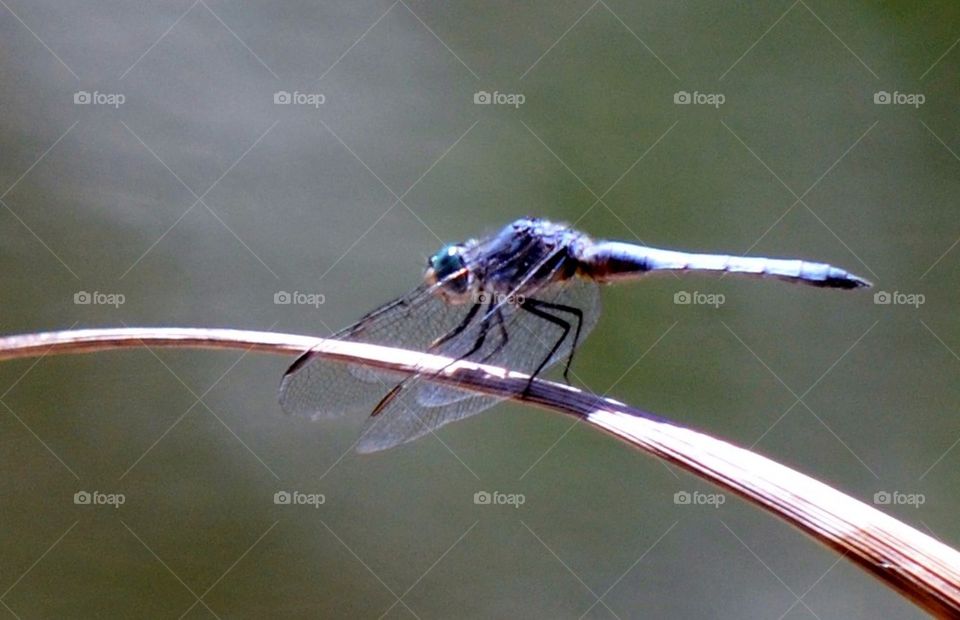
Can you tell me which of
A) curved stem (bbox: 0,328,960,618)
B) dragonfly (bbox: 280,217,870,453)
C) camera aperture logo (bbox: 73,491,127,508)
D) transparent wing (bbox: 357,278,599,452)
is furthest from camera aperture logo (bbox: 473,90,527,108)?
curved stem (bbox: 0,328,960,618)

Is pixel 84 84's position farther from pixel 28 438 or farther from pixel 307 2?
pixel 28 438

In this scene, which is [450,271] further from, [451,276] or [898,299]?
[898,299]

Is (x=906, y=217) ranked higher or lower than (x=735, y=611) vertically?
higher

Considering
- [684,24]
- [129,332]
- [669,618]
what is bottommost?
[669,618]

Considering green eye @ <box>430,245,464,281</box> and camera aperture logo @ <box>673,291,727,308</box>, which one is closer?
green eye @ <box>430,245,464,281</box>

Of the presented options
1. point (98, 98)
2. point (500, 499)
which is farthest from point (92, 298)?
point (500, 499)

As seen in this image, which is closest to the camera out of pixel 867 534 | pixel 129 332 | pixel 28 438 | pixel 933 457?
pixel 867 534

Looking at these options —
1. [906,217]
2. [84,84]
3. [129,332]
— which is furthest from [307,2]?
[129,332]

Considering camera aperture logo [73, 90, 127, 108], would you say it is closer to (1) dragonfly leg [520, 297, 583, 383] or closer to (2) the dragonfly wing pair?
(2) the dragonfly wing pair
